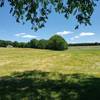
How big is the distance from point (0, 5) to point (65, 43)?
39.0 metres

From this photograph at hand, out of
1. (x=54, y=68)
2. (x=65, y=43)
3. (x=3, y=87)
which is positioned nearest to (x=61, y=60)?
(x=54, y=68)

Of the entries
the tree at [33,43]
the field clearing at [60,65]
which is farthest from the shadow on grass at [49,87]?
the tree at [33,43]

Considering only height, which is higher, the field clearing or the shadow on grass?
the field clearing

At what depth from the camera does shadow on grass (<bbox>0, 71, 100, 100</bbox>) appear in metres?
11.6

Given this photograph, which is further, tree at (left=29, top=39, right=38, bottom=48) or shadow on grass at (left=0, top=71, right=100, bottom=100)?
tree at (left=29, top=39, right=38, bottom=48)

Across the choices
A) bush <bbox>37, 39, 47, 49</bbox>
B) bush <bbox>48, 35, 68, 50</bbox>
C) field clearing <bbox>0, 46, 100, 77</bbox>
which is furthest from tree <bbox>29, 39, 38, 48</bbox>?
field clearing <bbox>0, 46, 100, 77</bbox>

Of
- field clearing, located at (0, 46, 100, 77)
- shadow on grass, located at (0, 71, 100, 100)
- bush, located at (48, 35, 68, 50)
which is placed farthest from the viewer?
bush, located at (48, 35, 68, 50)

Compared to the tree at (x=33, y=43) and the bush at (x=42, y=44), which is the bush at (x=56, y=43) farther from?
the tree at (x=33, y=43)

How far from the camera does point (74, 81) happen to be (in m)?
14.2

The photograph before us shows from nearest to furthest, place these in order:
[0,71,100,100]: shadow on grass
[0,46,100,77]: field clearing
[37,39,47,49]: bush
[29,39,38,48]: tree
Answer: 1. [0,71,100,100]: shadow on grass
2. [0,46,100,77]: field clearing
3. [37,39,47,49]: bush
4. [29,39,38,48]: tree

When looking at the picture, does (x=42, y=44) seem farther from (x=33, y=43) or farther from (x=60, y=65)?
(x=60, y=65)

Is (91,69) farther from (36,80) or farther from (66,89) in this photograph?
(66,89)

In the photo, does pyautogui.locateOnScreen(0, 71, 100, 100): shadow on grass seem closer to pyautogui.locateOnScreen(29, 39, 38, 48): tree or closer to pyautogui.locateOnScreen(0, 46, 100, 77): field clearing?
pyautogui.locateOnScreen(0, 46, 100, 77): field clearing

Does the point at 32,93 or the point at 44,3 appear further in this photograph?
the point at 44,3
